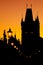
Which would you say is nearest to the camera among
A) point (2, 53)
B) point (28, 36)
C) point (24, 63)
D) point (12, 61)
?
point (2, 53)

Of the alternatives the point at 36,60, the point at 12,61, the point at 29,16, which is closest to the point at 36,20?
the point at 29,16

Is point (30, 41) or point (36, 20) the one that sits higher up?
point (36, 20)

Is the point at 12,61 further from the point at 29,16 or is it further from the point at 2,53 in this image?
the point at 29,16

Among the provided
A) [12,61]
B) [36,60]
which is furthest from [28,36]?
[12,61]

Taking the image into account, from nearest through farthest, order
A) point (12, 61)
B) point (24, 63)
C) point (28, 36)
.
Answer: point (12, 61), point (24, 63), point (28, 36)

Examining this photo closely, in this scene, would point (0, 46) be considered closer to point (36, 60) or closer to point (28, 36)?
point (36, 60)

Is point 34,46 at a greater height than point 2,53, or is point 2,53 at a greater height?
point 2,53

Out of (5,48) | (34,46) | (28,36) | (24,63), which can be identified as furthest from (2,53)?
(28,36)

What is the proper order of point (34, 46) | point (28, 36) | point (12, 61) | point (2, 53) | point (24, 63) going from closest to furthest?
point (2, 53), point (12, 61), point (24, 63), point (34, 46), point (28, 36)

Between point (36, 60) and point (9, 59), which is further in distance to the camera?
point (36, 60)

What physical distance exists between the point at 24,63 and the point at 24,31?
6798cm

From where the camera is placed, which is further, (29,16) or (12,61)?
(29,16)

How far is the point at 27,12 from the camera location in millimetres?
113812

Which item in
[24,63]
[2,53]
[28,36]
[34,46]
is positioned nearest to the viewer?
[2,53]
